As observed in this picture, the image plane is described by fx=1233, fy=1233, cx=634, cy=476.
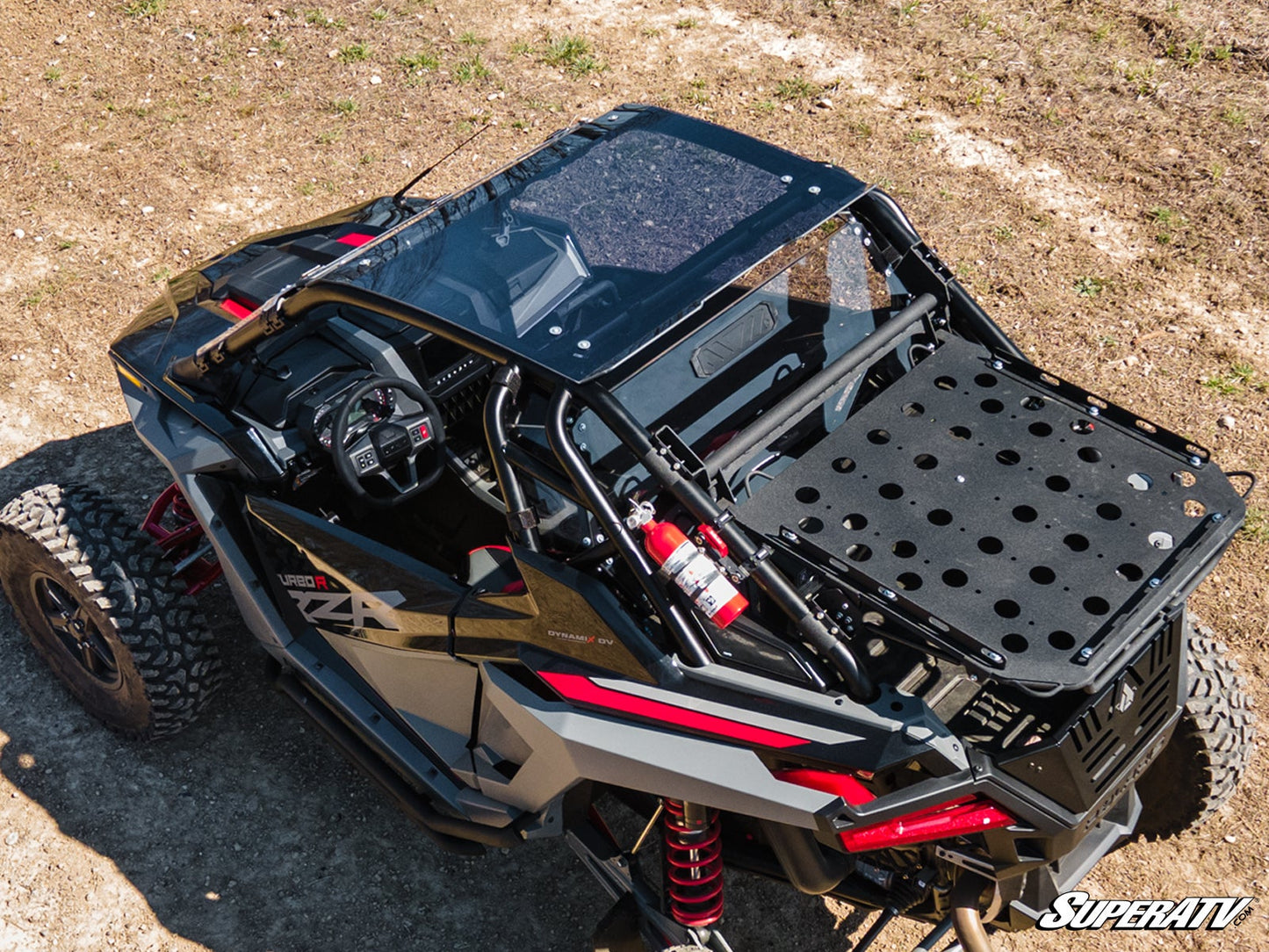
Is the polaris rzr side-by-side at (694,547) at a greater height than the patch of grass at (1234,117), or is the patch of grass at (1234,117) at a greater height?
the patch of grass at (1234,117)

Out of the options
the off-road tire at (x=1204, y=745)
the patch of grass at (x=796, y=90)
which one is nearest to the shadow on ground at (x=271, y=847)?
the off-road tire at (x=1204, y=745)

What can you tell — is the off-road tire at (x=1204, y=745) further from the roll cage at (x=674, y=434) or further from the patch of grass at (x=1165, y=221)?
the patch of grass at (x=1165, y=221)

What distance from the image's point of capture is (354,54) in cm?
834

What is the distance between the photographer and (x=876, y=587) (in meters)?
3.11

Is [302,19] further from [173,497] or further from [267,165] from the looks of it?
[173,497]

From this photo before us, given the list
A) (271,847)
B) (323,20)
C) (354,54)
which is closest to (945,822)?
(271,847)

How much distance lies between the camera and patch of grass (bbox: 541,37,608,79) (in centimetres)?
809

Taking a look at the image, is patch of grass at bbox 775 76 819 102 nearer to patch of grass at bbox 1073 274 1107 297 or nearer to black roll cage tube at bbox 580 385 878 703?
patch of grass at bbox 1073 274 1107 297

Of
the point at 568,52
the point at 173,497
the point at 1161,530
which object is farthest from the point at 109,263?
the point at 1161,530

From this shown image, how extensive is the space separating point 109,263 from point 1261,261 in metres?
6.31

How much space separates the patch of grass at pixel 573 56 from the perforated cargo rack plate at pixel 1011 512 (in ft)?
16.7

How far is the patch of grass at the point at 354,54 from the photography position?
8.32 metres

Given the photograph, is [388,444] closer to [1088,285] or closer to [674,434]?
[674,434]

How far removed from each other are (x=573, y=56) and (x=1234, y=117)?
4112 mm
